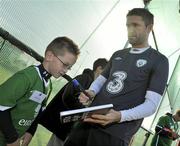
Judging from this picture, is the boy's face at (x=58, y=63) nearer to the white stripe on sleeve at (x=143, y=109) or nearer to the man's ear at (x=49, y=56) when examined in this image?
the man's ear at (x=49, y=56)

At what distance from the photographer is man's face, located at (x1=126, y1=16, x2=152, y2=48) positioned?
2707 millimetres

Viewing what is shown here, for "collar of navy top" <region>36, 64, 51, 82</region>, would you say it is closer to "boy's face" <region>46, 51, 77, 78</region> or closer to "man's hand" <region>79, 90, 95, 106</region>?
"boy's face" <region>46, 51, 77, 78</region>

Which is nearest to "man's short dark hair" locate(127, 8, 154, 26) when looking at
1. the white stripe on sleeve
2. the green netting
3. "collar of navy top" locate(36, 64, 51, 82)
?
the white stripe on sleeve

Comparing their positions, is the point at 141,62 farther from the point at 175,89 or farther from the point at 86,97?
the point at 175,89

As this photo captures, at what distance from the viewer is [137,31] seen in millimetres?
2715

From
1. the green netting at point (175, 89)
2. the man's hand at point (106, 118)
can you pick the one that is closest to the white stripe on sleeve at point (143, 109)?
the man's hand at point (106, 118)

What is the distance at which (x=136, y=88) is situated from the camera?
249cm

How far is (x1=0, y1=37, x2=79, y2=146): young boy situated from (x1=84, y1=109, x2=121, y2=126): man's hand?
1.28 ft

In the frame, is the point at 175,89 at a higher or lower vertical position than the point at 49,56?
lower

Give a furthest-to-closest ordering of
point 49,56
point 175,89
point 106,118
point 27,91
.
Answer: point 175,89, point 49,56, point 27,91, point 106,118

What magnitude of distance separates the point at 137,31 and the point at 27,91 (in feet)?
2.93

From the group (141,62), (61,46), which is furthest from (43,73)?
(141,62)

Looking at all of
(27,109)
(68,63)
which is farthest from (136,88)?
(27,109)

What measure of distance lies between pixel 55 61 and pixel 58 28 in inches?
47.0
